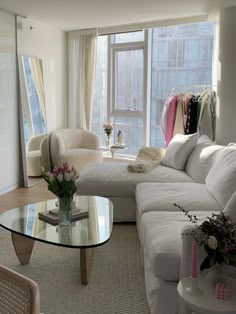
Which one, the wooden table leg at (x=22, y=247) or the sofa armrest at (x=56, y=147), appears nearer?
the wooden table leg at (x=22, y=247)

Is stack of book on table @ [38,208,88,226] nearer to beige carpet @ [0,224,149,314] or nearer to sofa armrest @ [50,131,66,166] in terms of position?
beige carpet @ [0,224,149,314]

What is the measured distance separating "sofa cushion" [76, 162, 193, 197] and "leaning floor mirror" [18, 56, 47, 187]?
1.63m

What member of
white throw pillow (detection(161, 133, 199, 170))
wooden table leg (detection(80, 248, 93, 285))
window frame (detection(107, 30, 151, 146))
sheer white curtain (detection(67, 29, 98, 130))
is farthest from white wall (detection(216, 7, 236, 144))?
wooden table leg (detection(80, 248, 93, 285))

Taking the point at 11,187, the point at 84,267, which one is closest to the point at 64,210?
the point at 84,267

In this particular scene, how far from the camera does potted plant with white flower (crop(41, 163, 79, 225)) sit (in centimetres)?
268

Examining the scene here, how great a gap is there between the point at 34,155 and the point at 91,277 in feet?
10.1

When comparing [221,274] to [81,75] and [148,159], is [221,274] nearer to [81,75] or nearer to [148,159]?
[148,159]

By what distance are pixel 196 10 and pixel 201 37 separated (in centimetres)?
98

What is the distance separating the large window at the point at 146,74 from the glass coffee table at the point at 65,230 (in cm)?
326

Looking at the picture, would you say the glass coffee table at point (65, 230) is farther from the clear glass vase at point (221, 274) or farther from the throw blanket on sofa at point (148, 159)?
the throw blanket on sofa at point (148, 159)

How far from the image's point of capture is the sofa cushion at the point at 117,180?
12.6ft

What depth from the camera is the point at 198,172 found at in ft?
12.5

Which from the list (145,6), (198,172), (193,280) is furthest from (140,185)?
(145,6)

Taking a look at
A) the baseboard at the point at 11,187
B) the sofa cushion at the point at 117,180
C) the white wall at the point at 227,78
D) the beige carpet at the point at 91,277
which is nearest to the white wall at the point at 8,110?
the baseboard at the point at 11,187
